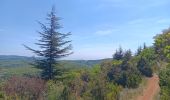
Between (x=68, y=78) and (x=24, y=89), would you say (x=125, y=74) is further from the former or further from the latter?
(x=24, y=89)

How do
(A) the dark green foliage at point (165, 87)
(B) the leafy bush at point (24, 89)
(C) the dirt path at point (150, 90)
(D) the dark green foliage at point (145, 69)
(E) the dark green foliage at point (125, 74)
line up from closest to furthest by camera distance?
(B) the leafy bush at point (24, 89) → (A) the dark green foliage at point (165, 87) → (C) the dirt path at point (150, 90) → (E) the dark green foliage at point (125, 74) → (D) the dark green foliage at point (145, 69)

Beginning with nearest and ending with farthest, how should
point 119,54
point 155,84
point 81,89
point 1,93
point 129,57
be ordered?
point 1,93
point 81,89
point 155,84
point 129,57
point 119,54

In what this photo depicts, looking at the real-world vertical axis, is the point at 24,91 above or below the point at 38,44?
below

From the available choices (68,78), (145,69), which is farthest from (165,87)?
(145,69)

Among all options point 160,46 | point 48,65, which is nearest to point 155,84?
point 48,65

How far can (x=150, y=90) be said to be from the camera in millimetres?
33188

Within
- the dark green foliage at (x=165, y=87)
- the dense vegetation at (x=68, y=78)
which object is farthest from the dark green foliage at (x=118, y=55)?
the dark green foliage at (x=165, y=87)

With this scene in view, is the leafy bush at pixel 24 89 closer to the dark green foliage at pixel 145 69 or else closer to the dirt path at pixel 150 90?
the dirt path at pixel 150 90

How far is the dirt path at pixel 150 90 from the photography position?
29.7 m

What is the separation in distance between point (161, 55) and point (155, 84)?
15637 mm

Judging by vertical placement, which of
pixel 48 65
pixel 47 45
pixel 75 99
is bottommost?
pixel 75 99

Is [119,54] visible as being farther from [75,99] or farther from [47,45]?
[75,99]

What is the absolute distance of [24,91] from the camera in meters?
20.1

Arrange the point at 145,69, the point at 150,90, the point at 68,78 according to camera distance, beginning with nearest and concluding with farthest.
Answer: the point at 68,78, the point at 150,90, the point at 145,69
